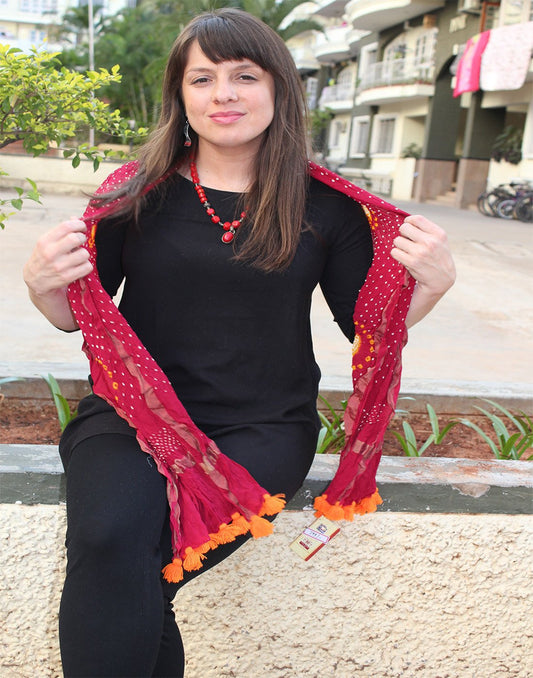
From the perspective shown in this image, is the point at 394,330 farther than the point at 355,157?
No

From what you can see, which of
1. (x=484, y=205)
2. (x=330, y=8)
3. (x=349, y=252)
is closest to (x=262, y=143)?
(x=349, y=252)

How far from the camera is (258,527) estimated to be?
1485 millimetres

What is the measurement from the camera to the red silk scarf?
146 centimetres

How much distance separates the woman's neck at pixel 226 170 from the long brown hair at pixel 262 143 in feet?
0.08

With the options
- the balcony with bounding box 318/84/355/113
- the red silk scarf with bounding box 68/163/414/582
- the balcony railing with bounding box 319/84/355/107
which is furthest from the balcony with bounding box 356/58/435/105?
the red silk scarf with bounding box 68/163/414/582

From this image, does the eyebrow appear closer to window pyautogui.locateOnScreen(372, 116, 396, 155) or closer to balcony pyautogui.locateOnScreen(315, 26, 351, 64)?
window pyautogui.locateOnScreen(372, 116, 396, 155)

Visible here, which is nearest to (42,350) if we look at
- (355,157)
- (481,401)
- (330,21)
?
(481,401)

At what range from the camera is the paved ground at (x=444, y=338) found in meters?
2.75

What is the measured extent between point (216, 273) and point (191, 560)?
2.00 ft

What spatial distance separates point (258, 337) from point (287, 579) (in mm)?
586

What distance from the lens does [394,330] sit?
5.52ft

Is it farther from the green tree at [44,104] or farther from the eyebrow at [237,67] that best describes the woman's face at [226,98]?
the green tree at [44,104]

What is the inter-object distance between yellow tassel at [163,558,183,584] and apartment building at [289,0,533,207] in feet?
53.2

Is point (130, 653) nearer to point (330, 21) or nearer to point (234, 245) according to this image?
point (234, 245)
